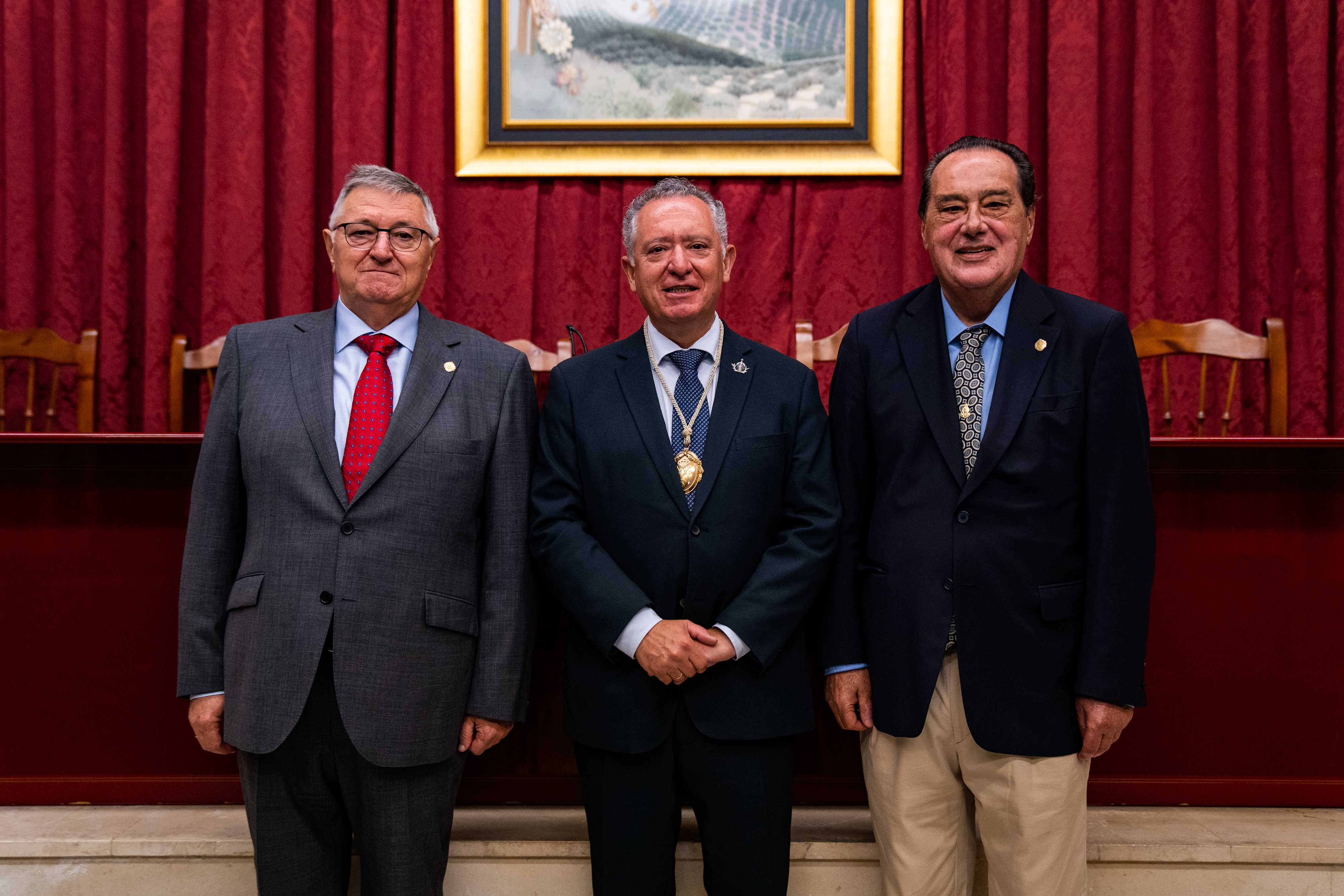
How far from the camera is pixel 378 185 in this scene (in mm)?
1580

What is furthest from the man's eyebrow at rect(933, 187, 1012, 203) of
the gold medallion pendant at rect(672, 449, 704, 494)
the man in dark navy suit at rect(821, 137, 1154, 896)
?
the gold medallion pendant at rect(672, 449, 704, 494)

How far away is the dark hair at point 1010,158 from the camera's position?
148 centimetres

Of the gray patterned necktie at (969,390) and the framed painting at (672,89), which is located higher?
the framed painting at (672,89)

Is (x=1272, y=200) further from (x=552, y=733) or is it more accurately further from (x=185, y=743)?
(x=185, y=743)

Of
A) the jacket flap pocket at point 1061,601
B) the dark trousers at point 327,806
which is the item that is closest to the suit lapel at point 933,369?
the jacket flap pocket at point 1061,601

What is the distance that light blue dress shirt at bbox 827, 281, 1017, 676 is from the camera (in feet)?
4.89

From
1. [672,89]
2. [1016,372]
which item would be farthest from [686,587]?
[672,89]

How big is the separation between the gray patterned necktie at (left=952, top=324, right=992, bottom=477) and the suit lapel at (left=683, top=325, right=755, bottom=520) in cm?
37

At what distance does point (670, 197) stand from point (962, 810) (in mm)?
1229

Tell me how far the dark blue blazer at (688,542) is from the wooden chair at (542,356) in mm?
1020

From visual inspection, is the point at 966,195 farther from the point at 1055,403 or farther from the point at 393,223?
the point at 393,223

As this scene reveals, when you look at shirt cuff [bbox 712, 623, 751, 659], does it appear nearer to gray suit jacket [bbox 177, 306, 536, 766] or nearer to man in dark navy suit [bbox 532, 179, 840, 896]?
man in dark navy suit [bbox 532, 179, 840, 896]

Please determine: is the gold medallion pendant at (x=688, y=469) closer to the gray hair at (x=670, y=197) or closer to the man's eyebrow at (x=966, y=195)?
the gray hair at (x=670, y=197)

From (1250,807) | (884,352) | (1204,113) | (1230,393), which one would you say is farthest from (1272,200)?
(884,352)
